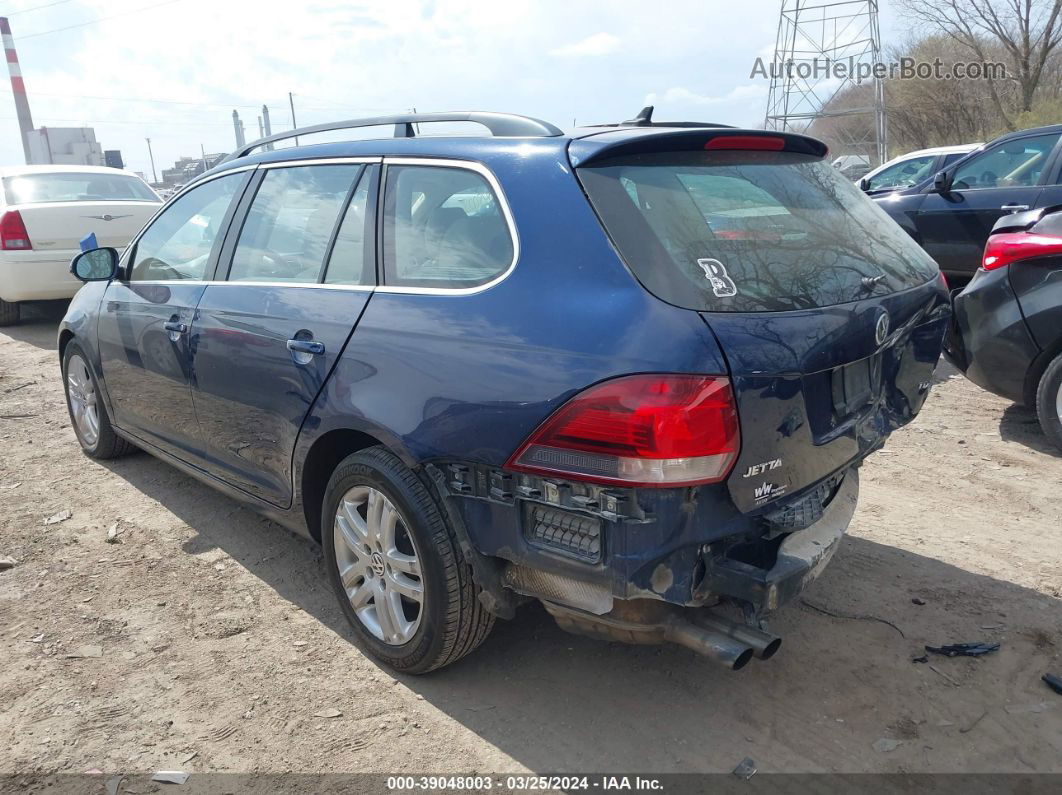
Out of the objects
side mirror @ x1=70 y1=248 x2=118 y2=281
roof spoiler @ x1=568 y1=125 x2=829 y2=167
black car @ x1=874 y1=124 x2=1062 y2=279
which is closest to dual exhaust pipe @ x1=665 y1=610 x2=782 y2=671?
roof spoiler @ x1=568 y1=125 x2=829 y2=167

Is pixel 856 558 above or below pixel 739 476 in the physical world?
below

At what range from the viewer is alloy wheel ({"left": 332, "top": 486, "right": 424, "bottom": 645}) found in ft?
9.59

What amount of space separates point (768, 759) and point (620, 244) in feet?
5.14

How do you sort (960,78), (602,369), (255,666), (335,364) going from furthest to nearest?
(960,78) → (255,666) → (335,364) → (602,369)

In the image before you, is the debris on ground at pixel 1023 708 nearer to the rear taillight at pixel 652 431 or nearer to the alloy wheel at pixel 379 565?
the rear taillight at pixel 652 431

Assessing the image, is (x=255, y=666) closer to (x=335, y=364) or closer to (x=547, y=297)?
(x=335, y=364)

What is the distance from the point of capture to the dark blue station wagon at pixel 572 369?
230cm

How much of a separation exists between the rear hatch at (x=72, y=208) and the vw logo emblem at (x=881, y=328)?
8552 millimetres

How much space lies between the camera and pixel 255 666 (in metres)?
3.18

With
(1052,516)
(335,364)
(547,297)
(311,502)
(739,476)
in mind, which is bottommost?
(1052,516)

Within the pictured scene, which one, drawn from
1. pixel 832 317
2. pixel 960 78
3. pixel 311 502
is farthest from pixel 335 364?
pixel 960 78

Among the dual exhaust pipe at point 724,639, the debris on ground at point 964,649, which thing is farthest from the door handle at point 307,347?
the debris on ground at point 964,649

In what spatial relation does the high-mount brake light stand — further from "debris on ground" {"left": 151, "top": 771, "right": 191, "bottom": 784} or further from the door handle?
"debris on ground" {"left": 151, "top": 771, "right": 191, "bottom": 784}

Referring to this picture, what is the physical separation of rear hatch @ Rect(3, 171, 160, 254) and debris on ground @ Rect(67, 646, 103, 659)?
700cm
